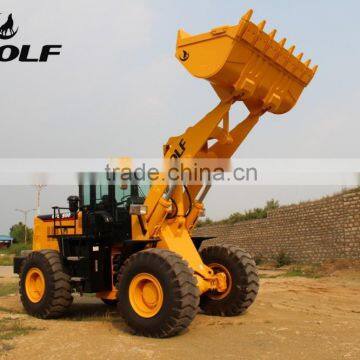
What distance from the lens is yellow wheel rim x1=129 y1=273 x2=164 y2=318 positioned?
736cm

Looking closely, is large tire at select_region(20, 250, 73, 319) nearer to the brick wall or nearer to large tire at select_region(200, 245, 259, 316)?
large tire at select_region(200, 245, 259, 316)

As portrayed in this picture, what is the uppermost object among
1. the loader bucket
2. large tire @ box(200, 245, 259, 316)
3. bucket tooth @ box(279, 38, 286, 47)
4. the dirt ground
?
bucket tooth @ box(279, 38, 286, 47)

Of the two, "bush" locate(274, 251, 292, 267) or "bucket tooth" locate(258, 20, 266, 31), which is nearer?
"bucket tooth" locate(258, 20, 266, 31)

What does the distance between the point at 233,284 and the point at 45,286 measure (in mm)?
3312

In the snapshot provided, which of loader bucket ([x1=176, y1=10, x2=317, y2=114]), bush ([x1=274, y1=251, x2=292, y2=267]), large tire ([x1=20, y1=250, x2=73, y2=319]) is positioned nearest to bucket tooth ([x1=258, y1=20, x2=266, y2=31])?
loader bucket ([x1=176, y1=10, x2=317, y2=114])

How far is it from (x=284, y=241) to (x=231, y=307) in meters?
16.0

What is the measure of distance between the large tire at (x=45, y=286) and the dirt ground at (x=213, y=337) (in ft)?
0.75

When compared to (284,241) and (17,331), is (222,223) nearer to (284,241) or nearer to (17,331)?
(284,241)

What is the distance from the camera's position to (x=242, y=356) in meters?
6.09

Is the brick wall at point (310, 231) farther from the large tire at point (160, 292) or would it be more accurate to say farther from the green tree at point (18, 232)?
the green tree at point (18, 232)

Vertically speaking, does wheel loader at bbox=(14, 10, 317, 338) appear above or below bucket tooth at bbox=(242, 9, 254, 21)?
below

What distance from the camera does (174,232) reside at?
8.48m

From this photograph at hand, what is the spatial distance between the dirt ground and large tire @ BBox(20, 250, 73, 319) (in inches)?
9.0

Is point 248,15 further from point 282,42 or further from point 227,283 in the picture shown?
point 227,283
